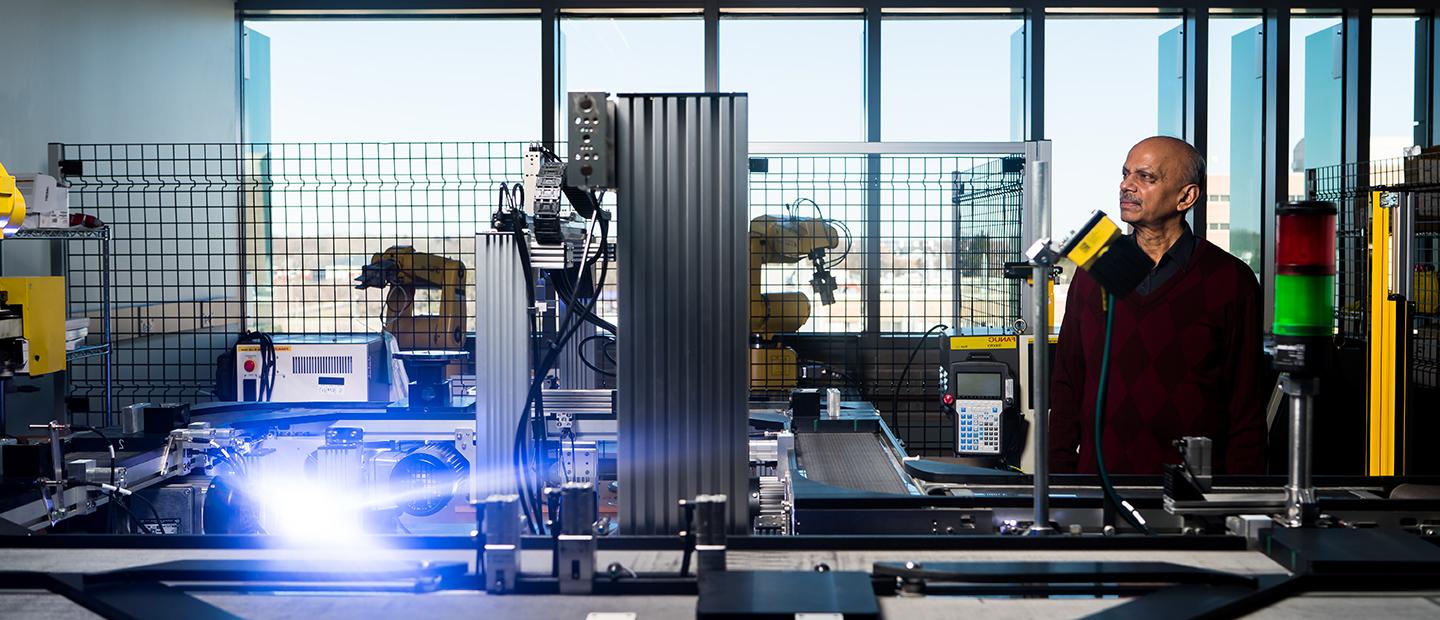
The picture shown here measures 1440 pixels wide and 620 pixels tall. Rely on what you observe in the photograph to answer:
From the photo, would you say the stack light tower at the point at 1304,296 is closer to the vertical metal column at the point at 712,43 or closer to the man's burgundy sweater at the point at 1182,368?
the man's burgundy sweater at the point at 1182,368

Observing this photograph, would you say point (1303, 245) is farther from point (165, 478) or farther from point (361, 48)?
point (361, 48)

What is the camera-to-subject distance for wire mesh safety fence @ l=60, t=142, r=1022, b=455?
462cm

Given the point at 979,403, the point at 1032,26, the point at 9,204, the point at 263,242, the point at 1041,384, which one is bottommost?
the point at 979,403

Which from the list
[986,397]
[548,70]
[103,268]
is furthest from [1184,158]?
[548,70]

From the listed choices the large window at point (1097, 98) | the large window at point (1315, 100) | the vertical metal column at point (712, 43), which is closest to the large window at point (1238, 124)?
the large window at point (1315, 100)

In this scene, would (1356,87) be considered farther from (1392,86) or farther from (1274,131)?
(1274,131)

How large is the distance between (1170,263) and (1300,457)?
4.46 feet

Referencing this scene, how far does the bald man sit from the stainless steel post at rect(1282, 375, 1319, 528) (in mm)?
1099

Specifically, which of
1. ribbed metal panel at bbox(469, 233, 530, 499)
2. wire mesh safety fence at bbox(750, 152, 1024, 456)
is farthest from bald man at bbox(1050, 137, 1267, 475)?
ribbed metal panel at bbox(469, 233, 530, 499)

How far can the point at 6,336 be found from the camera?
12.6 feet

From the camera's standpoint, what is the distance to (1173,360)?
289 centimetres

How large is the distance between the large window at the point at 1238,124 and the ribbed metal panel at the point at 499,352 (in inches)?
211

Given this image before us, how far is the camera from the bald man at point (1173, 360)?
2863mm

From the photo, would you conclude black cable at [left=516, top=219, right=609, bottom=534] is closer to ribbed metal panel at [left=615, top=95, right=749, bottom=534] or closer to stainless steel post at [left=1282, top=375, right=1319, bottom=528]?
ribbed metal panel at [left=615, top=95, right=749, bottom=534]
